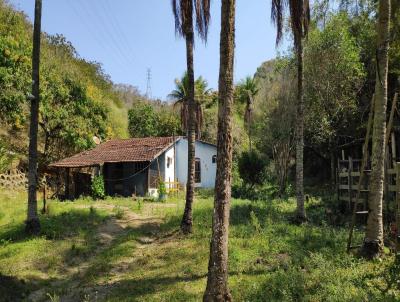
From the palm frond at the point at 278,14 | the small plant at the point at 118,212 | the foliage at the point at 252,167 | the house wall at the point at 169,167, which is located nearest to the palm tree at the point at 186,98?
the house wall at the point at 169,167

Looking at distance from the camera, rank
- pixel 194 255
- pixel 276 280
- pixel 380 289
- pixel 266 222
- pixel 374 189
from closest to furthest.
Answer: pixel 380 289, pixel 276 280, pixel 374 189, pixel 194 255, pixel 266 222

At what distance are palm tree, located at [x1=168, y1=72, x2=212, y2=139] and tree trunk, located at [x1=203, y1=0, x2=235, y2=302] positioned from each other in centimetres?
2932

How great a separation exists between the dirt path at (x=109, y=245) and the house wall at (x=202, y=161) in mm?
11884


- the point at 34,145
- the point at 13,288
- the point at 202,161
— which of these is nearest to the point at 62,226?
the point at 34,145

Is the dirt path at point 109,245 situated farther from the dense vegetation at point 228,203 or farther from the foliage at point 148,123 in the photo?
the foliage at point 148,123

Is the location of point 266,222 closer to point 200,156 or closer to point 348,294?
point 348,294

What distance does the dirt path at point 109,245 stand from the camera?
9812mm

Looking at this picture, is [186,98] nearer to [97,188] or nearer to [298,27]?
[97,188]

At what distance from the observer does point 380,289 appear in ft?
24.0

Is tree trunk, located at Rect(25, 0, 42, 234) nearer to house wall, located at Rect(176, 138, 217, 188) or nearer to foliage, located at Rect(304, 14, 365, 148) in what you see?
foliage, located at Rect(304, 14, 365, 148)

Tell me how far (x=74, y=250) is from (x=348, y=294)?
28.7ft

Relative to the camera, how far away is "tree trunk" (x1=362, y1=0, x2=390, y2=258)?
9719 mm

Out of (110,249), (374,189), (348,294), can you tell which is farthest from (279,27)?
(110,249)

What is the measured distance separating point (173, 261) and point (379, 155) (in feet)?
19.9
